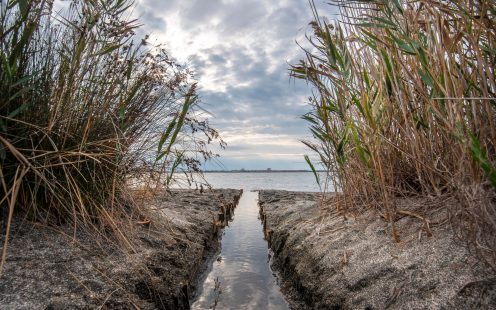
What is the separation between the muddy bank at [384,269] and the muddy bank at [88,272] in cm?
87

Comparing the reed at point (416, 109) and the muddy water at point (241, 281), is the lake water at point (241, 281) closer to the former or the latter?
the muddy water at point (241, 281)

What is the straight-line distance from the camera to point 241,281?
10.5 feet

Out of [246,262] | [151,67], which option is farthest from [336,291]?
[151,67]

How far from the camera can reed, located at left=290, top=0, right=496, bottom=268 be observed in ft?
5.08

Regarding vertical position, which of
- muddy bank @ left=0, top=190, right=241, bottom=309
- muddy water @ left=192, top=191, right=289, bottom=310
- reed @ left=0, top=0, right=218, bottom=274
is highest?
reed @ left=0, top=0, right=218, bottom=274

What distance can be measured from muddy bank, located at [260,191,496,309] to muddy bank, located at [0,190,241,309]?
866 millimetres

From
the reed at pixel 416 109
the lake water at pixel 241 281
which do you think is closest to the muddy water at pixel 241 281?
the lake water at pixel 241 281

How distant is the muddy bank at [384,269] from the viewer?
59.6 inches

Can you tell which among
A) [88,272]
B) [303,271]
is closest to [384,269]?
[303,271]

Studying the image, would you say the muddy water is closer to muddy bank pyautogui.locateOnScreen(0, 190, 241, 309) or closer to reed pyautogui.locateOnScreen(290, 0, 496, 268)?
muddy bank pyautogui.locateOnScreen(0, 190, 241, 309)

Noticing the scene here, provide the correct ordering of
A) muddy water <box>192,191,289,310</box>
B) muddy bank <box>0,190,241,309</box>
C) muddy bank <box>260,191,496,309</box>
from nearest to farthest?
muddy bank <box>260,191,496,309</box> → muddy bank <box>0,190,241,309</box> → muddy water <box>192,191,289,310</box>

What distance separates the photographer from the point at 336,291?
200 centimetres

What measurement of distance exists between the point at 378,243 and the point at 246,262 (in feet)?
6.18

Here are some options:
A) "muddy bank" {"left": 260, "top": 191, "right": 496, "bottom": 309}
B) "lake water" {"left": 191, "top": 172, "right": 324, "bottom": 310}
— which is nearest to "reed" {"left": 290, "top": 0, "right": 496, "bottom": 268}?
"muddy bank" {"left": 260, "top": 191, "right": 496, "bottom": 309}
